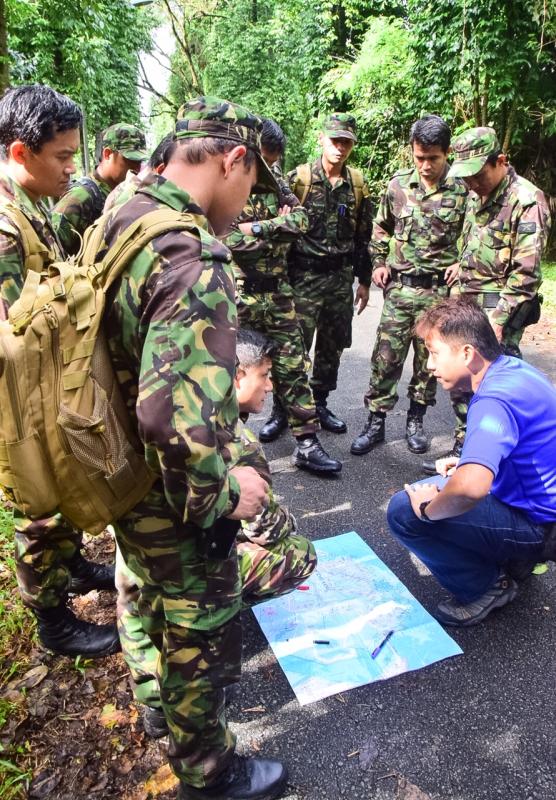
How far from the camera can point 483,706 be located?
183cm

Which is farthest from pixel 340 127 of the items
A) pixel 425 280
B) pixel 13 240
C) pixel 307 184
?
pixel 13 240

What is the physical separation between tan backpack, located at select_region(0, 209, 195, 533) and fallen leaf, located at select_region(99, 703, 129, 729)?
43.0 inches

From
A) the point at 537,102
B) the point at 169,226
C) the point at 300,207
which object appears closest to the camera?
the point at 169,226

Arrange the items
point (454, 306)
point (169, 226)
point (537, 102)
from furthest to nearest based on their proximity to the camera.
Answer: point (537, 102) → point (454, 306) → point (169, 226)

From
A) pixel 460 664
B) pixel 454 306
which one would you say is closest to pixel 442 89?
pixel 454 306

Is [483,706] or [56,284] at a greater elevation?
[56,284]

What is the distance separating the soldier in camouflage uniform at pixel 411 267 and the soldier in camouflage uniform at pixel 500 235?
22 centimetres

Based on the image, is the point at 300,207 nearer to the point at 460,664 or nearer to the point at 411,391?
the point at 411,391

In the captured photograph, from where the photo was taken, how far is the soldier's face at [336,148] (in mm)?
3491

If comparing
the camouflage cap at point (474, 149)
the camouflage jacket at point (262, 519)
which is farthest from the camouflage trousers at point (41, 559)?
A: the camouflage cap at point (474, 149)

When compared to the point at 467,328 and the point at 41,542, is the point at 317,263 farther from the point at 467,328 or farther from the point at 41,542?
the point at 41,542

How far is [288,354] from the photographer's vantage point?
133 inches

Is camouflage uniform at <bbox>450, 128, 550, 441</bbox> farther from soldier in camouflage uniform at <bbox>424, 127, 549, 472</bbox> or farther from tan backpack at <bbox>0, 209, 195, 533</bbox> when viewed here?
tan backpack at <bbox>0, 209, 195, 533</bbox>

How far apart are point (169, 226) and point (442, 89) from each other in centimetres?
995
